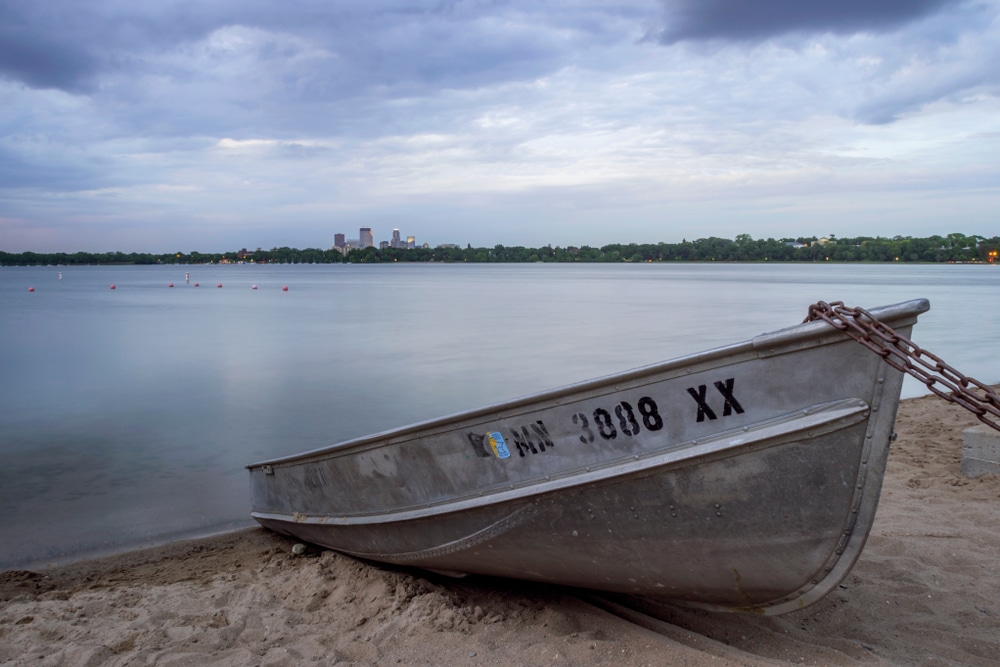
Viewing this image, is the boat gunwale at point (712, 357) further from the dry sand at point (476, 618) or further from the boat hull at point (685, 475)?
the dry sand at point (476, 618)

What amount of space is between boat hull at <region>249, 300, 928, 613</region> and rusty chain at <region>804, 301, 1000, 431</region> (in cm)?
7

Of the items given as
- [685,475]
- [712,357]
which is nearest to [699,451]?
[685,475]

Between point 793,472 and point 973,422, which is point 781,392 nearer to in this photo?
point 793,472

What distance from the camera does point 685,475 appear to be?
3439 millimetres

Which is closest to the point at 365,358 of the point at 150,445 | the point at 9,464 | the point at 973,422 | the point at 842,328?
the point at 150,445

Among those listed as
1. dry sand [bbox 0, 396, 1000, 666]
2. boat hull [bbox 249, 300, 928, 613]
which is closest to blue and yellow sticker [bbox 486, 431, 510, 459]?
boat hull [bbox 249, 300, 928, 613]

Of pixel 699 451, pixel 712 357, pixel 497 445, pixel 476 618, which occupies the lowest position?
pixel 476 618

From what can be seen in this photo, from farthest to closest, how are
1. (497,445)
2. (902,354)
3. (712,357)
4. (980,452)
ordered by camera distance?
(980,452), (497,445), (712,357), (902,354)

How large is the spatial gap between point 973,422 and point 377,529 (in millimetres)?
7540

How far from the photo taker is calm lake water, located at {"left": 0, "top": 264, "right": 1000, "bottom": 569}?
791cm

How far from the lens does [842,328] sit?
3.09 meters

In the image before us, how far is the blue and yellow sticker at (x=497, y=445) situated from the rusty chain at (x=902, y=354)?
181 cm

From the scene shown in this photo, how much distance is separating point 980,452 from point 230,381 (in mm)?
15199

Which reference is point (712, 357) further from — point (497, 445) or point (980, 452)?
point (980, 452)
